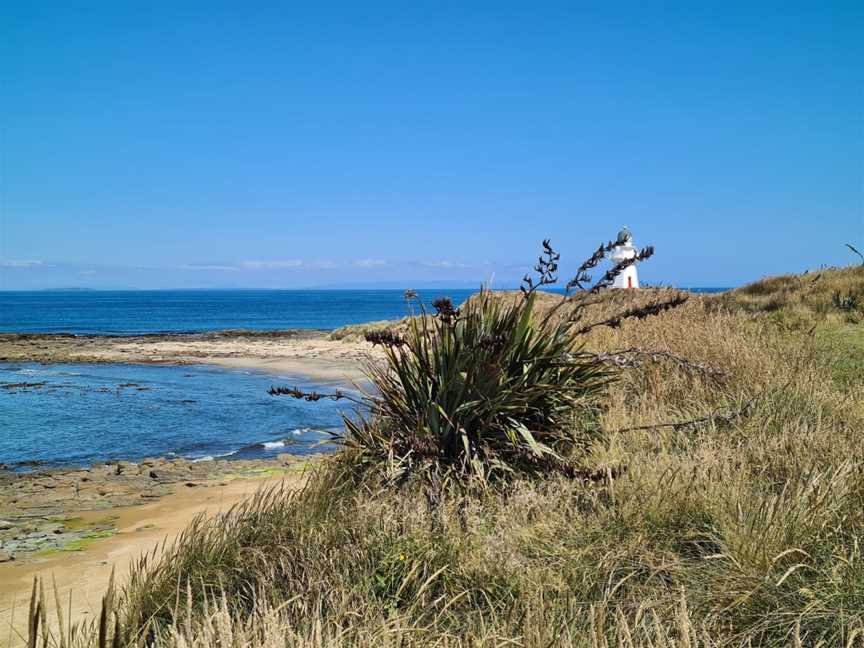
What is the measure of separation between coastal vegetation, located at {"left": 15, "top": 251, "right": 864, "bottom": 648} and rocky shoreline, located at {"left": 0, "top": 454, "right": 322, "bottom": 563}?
237 cm

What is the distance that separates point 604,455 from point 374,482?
1906mm

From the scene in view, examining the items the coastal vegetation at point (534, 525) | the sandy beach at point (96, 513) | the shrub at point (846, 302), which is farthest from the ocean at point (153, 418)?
the shrub at point (846, 302)

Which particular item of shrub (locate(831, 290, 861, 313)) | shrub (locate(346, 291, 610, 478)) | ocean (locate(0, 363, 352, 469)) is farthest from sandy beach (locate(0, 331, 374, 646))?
shrub (locate(831, 290, 861, 313))

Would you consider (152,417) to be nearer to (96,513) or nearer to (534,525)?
(96,513)

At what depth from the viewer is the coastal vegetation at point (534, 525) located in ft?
10.6

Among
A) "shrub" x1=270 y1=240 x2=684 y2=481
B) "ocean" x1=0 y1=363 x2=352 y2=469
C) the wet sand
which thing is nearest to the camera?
the wet sand

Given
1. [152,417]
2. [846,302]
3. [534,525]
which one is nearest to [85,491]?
[152,417]

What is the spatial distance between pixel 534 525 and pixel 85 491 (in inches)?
327

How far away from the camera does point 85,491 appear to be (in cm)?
1027

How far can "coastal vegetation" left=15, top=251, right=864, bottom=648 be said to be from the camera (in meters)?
3.24

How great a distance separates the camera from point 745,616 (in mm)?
3309

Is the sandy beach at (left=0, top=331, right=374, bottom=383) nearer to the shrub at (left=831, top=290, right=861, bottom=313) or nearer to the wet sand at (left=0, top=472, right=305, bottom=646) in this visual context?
the wet sand at (left=0, top=472, right=305, bottom=646)

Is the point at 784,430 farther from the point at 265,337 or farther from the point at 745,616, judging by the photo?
the point at 265,337

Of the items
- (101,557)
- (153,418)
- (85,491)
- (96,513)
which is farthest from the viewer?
(153,418)
